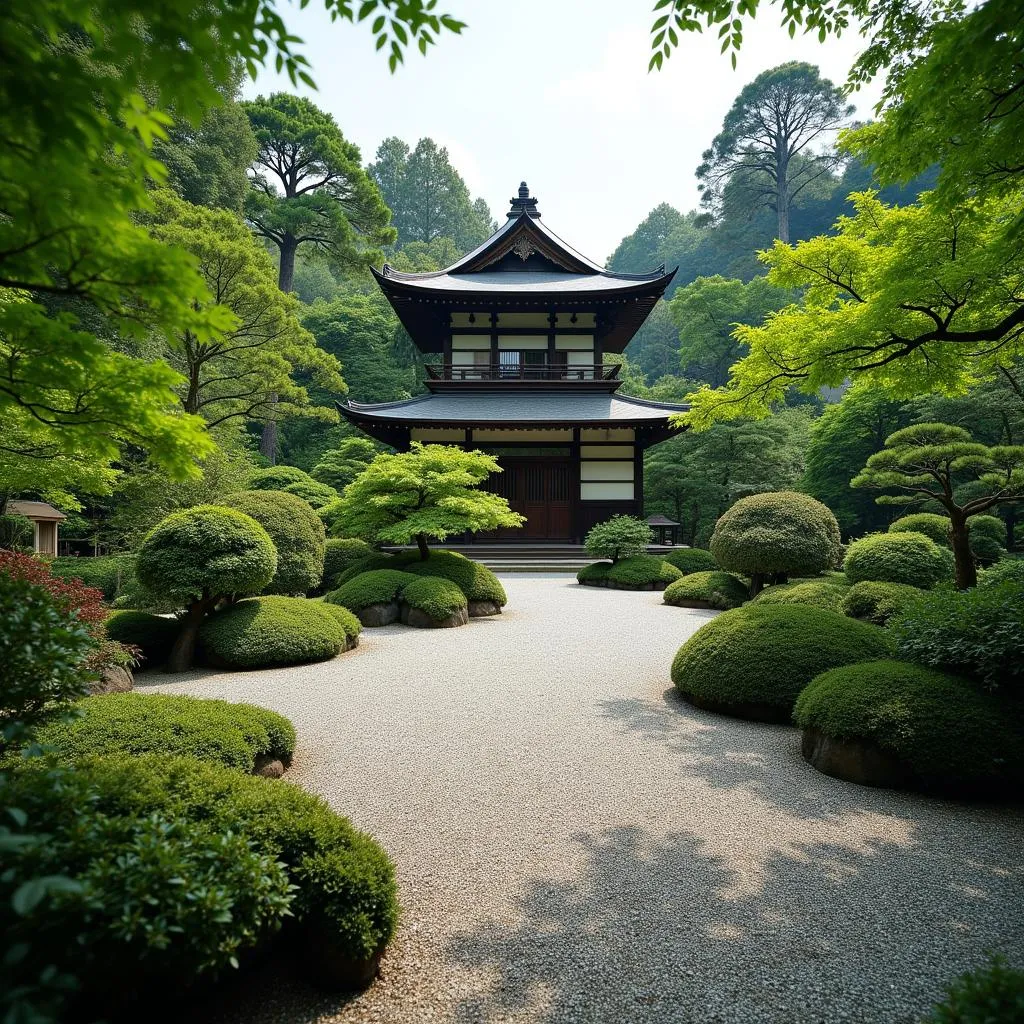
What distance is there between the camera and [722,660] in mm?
4781

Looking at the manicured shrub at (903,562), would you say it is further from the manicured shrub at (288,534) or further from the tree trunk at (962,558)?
the manicured shrub at (288,534)

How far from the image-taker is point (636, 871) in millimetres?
2545

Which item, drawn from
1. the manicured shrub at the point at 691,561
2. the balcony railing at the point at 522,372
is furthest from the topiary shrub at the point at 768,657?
the balcony railing at the point at 522,372

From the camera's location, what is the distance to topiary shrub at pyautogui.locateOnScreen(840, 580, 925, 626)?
7328 mm

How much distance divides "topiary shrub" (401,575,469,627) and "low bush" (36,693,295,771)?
4834mm

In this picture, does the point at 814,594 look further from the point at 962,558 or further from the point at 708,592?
the point at 708,592

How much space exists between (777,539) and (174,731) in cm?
933

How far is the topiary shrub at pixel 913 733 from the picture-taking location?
10.4 feet

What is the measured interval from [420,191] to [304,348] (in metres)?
44.2

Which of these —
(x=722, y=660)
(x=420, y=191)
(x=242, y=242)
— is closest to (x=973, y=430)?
(x=722, y=660)

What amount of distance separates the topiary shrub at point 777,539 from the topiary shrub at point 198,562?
25.6ft

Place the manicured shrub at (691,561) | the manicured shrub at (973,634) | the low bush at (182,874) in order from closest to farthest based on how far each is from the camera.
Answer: the low bush at (182,874) < the manicured shrub at (973,634) < the manicured shrub at (691,561)

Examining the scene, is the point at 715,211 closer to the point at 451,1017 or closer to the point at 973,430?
the point at 973,430

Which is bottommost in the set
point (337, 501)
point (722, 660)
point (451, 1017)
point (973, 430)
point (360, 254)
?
point (451, 1017)
